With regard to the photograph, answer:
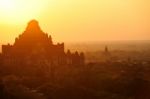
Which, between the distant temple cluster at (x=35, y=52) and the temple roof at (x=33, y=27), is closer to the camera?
the distant temple cluster at (x=35, y=52)

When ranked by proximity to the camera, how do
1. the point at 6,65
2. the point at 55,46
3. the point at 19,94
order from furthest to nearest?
the point at 55,46
the point at 6,65
the point at 19,94

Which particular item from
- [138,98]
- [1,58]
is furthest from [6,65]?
[138,98]

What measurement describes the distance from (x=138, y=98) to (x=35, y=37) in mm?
31534

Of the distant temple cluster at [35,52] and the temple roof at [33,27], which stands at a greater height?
the temple roof at [33,27]

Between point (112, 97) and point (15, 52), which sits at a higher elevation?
point (15, 52)

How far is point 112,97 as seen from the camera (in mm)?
46406

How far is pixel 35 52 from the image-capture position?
71.5 meters

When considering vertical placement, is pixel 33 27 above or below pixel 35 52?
above

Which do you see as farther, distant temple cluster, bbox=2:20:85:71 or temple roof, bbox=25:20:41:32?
temple roof, bbox=25:20:41:32

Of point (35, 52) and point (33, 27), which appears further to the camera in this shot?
point (33, 27)

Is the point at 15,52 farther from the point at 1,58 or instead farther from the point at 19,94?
the point at 19,94

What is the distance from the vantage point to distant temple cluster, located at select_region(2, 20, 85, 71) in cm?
7100

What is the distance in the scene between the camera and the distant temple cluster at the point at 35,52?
71.0 meters

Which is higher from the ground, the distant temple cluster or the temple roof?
the temple roof
